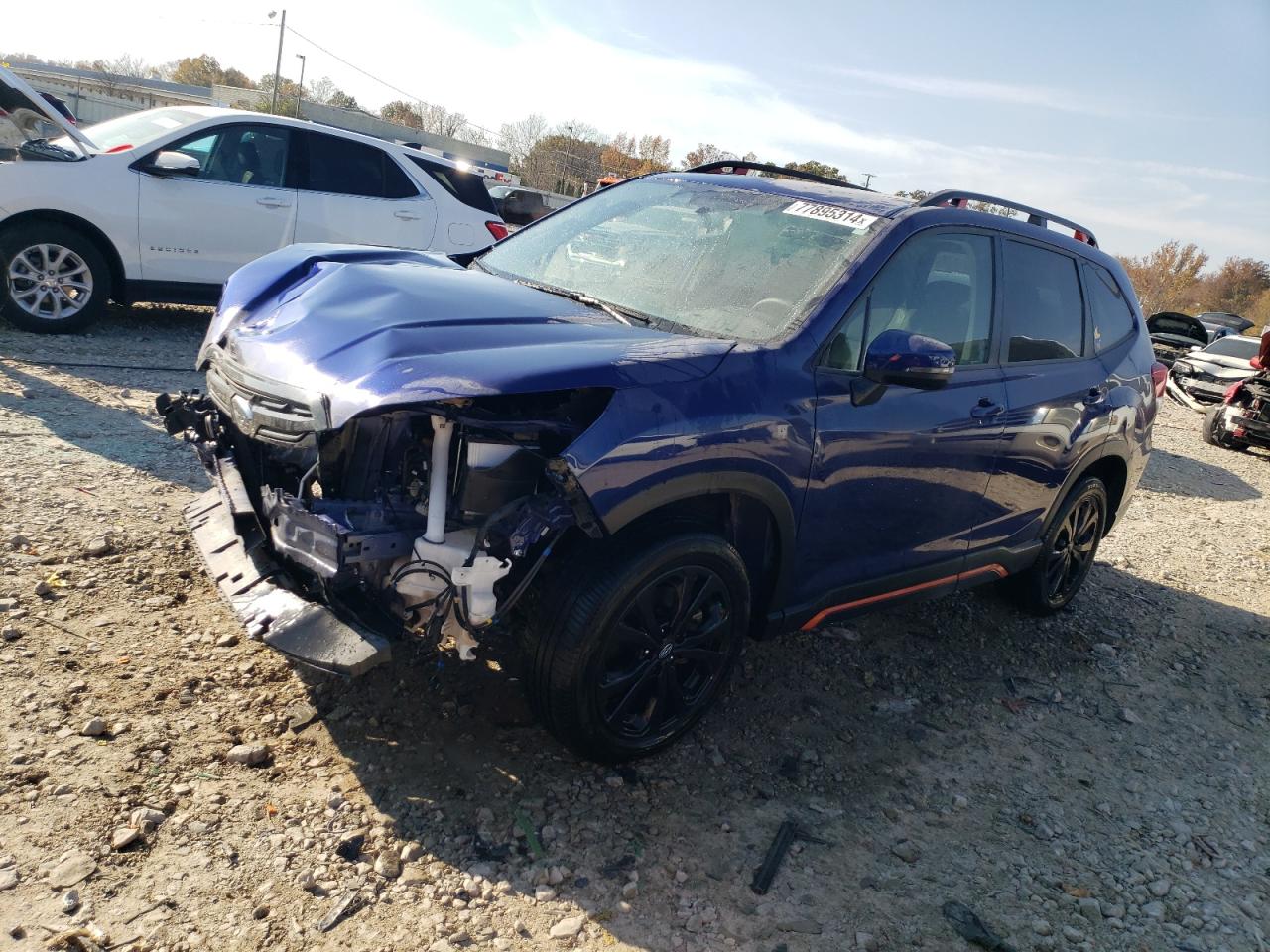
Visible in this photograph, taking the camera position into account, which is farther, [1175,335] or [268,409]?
[1175,335]

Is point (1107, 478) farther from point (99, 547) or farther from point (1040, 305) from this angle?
point (99, 547)

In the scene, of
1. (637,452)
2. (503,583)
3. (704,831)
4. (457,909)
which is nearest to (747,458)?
(637,452)

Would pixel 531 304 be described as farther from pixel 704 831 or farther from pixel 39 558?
pixel 39 558

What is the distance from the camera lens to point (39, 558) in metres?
3.74

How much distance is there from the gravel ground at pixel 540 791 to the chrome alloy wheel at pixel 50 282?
2.83 metres

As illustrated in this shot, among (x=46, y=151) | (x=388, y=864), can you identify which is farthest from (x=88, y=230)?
(x=388, y=864)

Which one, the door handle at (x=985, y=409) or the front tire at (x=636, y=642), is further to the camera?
the door handle at (x=985, y=409)

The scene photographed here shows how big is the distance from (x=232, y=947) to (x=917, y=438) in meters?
2.72

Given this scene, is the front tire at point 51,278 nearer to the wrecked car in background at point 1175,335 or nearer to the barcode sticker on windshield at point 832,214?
the barcode sticker on windshield at point 832,214

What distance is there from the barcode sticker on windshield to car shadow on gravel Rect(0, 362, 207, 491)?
10.6ft

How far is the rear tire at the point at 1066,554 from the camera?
4.83m

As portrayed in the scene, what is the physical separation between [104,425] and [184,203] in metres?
2.91

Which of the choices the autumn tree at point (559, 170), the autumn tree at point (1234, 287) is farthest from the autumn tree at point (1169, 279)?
the autumn tree at point (559, 170)

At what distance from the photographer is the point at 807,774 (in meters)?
3.37
